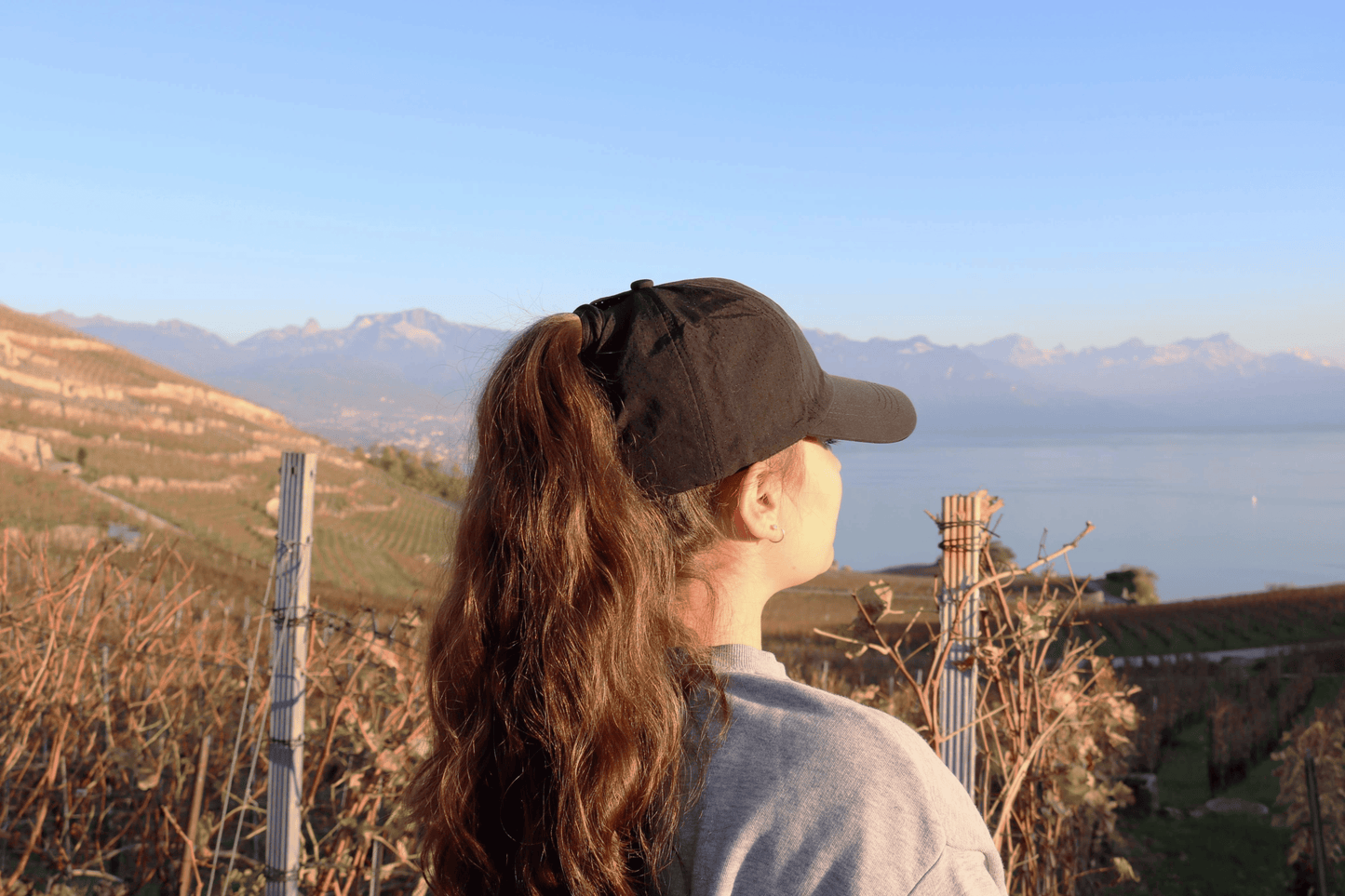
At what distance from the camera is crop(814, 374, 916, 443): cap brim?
Result: 99 cm

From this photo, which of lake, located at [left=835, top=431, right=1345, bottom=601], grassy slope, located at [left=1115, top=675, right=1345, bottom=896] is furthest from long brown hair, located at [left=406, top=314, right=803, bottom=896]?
lake, located at [left=835, top=431, right=1345, bottom=601]

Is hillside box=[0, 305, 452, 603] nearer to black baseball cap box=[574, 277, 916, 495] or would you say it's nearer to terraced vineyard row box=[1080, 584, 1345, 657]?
terraced vineyard row box=[1080, 584, 1345, 657]

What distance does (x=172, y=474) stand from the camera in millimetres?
47344

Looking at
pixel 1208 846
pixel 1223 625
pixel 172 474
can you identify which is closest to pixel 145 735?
pixel 1208 846

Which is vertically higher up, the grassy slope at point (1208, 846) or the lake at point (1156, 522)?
the grassy slope at point (1208, 846)

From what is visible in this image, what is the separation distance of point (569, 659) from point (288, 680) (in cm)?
165

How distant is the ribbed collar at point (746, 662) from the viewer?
0.87 meters

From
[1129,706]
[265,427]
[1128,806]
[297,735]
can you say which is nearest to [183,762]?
[297,735]

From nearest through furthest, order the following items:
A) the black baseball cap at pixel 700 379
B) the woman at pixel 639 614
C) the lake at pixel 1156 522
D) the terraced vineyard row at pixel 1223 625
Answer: the woman at pixel 639 614, the black baseball cap at pixel 700 379, the terraced vineyard row at pixel 1223 625, the lake at pixel 1156 522

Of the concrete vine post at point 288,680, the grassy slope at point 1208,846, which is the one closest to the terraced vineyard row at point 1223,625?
the grassy slope at point 1208,846

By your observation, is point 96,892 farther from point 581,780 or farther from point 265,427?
point 265,427

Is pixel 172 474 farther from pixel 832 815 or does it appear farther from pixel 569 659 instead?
pixel 832 815

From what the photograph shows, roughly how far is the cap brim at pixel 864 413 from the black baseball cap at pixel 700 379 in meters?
0.04

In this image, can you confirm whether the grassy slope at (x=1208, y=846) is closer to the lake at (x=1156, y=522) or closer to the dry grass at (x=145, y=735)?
the dry grass at (x=145, y=735)
